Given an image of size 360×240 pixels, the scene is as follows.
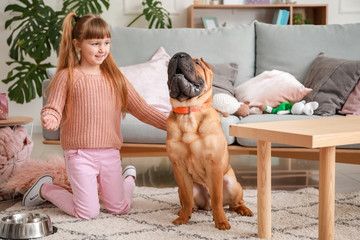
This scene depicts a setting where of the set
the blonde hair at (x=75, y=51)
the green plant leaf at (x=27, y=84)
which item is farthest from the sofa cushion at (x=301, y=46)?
the green plant leaf at (x=27, y=84)

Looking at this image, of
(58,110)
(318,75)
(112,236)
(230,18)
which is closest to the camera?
(112,236)

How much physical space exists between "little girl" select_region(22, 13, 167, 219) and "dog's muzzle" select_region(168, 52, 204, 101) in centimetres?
44

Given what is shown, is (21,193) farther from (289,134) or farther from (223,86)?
(289,134)

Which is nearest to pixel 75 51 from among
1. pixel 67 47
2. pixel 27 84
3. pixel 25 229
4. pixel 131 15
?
pixel 67 47

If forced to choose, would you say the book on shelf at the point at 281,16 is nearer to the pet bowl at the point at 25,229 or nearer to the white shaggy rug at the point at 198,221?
the white shaggy rug at the point at 198,221

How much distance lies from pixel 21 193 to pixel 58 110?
0.72 meters

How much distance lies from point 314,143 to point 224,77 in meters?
1.73

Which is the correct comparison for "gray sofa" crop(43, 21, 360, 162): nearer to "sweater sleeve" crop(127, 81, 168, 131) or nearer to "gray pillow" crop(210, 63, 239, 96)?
"gray pillow" crop(210, 63, 239, 96)

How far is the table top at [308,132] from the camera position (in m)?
1.38

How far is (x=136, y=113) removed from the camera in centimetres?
223

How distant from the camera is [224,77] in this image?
10.00ft

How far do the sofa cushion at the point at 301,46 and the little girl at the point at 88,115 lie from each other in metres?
1.43

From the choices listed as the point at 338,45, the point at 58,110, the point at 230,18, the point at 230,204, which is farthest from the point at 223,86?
the point at 230,18

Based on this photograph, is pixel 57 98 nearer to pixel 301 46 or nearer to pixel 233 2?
pixel 301 46
